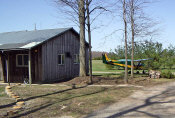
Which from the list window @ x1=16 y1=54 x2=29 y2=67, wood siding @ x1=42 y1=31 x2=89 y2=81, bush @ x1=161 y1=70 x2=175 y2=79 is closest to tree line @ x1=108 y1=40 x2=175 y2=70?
bush @ x1=161 y1=70 x2=175 y2=79

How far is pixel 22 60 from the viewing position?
566 inches

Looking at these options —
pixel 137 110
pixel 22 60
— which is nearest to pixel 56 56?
pixel 22 60

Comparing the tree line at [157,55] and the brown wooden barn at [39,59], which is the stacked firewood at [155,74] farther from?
the brown wooden barn at [39,59]

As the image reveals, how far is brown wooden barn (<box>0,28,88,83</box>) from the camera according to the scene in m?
13.6

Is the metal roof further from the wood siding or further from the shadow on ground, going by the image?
the shadow on ground

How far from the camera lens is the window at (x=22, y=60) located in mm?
14281

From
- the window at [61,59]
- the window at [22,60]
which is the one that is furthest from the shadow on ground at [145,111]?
the window at [61,59]

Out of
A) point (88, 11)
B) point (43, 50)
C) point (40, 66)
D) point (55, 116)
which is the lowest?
point (55, 116)

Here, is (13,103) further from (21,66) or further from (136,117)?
(21,66)

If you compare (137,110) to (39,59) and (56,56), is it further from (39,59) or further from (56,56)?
(56,56)

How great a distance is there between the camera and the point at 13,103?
750 cm

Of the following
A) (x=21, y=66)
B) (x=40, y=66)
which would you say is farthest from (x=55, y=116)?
(x=21, y=66)

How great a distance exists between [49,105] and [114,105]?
2457mm

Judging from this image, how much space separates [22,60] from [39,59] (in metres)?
1.65
